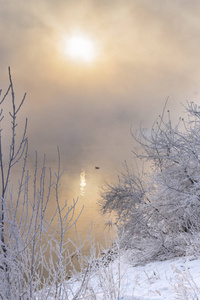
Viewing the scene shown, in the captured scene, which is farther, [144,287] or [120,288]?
[144,287]

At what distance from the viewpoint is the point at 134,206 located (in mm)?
13188

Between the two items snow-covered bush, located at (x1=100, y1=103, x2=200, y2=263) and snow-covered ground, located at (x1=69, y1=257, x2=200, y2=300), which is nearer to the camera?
snow-covered ground, located at (x1=69, y1=257, x2=200, y2=300)

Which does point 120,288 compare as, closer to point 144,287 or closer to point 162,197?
point 144,287

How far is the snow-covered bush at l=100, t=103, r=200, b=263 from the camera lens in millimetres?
9164

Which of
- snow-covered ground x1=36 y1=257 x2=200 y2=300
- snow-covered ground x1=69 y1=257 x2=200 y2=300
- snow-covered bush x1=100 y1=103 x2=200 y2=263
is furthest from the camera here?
snow-covered bush x1=100 y1=103 x2=200 y2=263

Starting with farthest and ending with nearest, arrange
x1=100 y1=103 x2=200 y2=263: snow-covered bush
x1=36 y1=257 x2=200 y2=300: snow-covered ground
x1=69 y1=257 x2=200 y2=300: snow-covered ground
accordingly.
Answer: x1=100 y1=103 x2=200 y2=263: snow-covered bush, x1=69 y1=257 x2=200 y2=300: snow-covered ground, x1=36 y1=257 x2=200 y2=300: snow-covered ground

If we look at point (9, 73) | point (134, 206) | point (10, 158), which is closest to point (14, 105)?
point (9, 73)

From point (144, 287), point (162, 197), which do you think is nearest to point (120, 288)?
point (144, 287)

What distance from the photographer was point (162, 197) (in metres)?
11.0

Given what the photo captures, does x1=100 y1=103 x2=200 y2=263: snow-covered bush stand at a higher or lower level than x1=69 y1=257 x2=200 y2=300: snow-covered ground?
higher

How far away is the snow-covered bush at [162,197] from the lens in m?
9.16

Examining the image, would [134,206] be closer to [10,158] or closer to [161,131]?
[161,131]

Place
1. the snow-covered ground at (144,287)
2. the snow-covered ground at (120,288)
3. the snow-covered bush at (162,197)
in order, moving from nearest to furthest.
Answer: the snow-covered ground at (120,288) < the snow-covered ground at (144,287) < the snow-covered bush at (162,197)

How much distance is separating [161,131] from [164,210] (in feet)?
10.0
